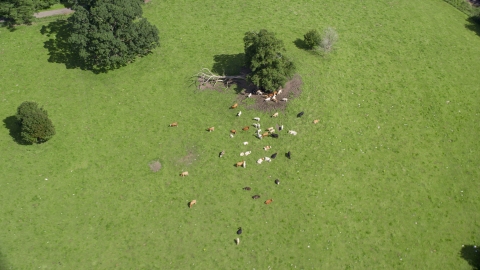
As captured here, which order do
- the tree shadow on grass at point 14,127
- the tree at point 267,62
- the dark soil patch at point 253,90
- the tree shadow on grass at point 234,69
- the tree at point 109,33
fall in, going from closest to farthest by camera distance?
the tree shadow on grass at point 14,127, the tree at point 267,62, the tree at point 109,33, the dark soil patch at point 253,90, the tree shadow on grass at point 234,69

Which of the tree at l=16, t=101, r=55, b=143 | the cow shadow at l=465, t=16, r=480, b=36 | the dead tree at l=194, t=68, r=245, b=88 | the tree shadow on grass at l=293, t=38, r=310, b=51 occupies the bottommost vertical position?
the tree at l=16, t=101, r=55, b=143

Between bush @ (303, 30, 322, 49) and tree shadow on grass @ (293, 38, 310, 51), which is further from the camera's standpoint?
tree shadow on grass @ (293, 38, 310, 51)

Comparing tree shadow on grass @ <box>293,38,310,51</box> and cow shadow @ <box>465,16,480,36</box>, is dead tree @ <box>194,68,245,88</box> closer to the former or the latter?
tree shadow on grass @ <box>293,38,310,51</box>

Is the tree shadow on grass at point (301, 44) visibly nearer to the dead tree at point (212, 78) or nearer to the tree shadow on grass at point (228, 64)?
the tree shadow on grass at point (228, 64)

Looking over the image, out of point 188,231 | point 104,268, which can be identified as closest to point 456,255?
point 188,231

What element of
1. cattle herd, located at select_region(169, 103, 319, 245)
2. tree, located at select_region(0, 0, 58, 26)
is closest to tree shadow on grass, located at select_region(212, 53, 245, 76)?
cattle herd, located at select_region(169, 103, 319, 245)

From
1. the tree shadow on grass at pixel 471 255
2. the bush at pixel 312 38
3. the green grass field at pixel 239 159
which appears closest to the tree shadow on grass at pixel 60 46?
the green grass field at pixel 239 159

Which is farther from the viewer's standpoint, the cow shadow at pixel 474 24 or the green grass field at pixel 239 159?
the cow shadow at pixel 474 24
